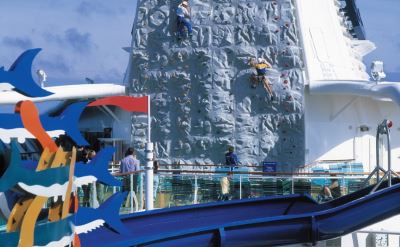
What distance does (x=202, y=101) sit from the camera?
70.4 ft

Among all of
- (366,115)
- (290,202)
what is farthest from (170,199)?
(366,115)

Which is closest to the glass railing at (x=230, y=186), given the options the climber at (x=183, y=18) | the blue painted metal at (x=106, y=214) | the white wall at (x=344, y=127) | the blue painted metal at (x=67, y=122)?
the blue painted metal at (x=106, y=214)

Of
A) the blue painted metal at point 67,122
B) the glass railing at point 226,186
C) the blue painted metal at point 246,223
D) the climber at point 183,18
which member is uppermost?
the climber at point 183,18

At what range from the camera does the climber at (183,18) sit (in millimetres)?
21219

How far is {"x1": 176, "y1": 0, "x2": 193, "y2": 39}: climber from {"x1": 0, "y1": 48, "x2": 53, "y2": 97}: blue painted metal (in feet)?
47.2

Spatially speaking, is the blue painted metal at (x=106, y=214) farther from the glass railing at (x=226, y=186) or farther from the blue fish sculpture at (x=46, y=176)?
the glass railing at (x=226, y=186)

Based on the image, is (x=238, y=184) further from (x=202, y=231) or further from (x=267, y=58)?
(x=267, y=58)

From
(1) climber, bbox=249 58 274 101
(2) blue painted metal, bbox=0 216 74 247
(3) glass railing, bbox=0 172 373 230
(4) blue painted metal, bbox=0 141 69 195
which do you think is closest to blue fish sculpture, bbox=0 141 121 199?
(4) blue painted metal, bbox=0 141 69 195

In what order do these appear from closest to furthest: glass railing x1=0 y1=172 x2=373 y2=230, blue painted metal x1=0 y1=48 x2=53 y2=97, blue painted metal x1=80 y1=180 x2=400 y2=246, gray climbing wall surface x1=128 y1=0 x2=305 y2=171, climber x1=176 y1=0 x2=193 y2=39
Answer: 1. blue painted metal x1=0 y1=48 x2=53 y2=97
2. blue painted metal x1=80 y1=180 x2=400 y2=246
3. glass railing x1=0 y1=172 x2=373 y2=230
4. gray climbing wall surface x1=128 y1=0 x2=305 y2=171
5. climber x1=176 y1=0 x2=193 y2=39

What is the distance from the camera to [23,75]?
6973 mm

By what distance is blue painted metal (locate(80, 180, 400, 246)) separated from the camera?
9.52m

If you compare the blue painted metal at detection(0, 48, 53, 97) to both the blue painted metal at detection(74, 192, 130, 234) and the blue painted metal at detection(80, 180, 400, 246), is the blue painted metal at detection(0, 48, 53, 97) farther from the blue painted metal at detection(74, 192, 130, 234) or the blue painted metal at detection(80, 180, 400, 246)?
the blue painted metal at detection(80, 180, 400, 246)

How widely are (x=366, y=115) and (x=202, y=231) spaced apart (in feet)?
41.6

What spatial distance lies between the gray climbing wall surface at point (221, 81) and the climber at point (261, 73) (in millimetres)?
139
